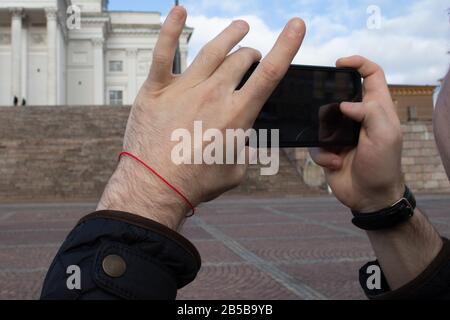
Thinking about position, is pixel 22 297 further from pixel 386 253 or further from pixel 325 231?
pixel 325 231

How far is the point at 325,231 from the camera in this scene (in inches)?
280

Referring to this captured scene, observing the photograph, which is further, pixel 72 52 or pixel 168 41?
pixel 72 52

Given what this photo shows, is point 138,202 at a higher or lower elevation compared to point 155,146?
lower

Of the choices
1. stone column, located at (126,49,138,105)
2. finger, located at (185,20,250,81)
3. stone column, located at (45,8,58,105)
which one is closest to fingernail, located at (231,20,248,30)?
finger, located at (185,20,250,81)

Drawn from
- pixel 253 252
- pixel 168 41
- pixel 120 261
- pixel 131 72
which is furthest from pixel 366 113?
pixel 131 72

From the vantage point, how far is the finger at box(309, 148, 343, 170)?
1233 millimetres

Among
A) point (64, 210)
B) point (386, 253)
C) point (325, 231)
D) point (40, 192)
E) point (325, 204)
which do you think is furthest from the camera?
point (40, 192)

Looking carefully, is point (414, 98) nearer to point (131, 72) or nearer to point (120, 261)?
point (120, 261)

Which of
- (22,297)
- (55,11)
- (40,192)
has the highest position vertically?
(55,11)

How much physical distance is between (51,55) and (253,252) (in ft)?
127

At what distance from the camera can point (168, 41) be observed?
0.93 metres

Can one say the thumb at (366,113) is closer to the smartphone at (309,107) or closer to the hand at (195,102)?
the smartphone at (309,107)
